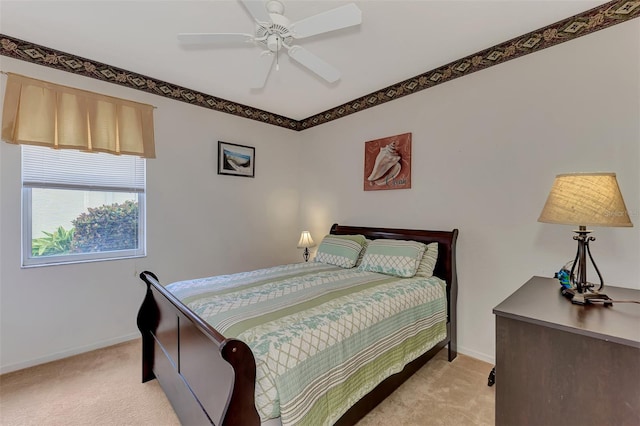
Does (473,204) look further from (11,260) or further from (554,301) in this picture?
(11,260)

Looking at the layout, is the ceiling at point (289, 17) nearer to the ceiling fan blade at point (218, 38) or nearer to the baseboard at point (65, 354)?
the ceiling fan blade at point (218, 38)

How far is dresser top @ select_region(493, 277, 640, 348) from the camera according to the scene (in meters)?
1.08

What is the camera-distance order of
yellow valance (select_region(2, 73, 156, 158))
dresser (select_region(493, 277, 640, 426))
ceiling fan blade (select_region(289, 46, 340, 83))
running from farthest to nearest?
yellow valance (select_region(2, 73, 156, 158)) → ceiling fan blade (select_region(289, 46, 340, 83)) → dresser (select_region(493, 277, 640, 426))

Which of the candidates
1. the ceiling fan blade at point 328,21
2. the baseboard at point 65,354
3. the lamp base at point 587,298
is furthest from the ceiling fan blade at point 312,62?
the baseboard at point 65,354

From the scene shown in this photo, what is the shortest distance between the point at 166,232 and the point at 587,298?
342 centimetres

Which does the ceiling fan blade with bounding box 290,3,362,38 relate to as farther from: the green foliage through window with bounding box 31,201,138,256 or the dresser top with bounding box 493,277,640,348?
the green foliage through window with bounding box 31,201,138,256

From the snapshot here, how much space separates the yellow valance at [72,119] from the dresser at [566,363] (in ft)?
10.7

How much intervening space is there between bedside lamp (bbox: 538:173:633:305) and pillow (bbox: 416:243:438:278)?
109 centimetres

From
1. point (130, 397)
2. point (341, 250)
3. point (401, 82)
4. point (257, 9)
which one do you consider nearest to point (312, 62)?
point (257, 9)

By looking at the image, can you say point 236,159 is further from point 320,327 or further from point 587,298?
point 587,298

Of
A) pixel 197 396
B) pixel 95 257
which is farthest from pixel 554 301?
pixel 95 257

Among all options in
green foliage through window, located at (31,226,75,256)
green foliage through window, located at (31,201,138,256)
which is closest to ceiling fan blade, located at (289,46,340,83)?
green foliage through window, located at (31,201,138,256)

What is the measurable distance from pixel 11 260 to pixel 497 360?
3496 mm

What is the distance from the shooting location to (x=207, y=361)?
4.36 feet
